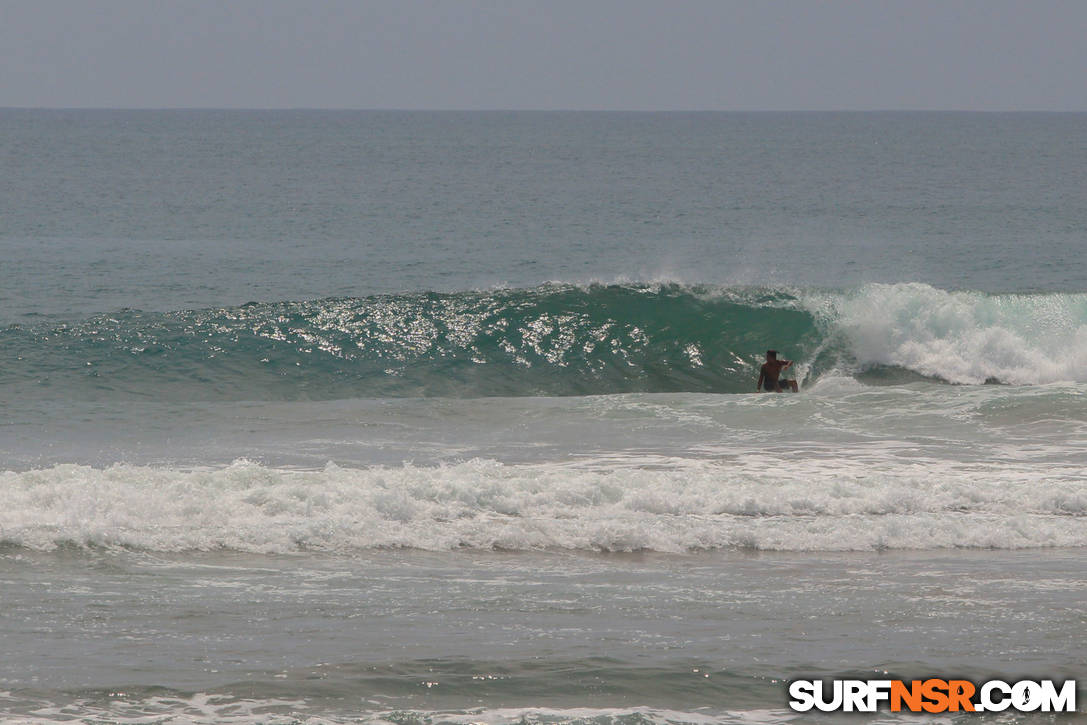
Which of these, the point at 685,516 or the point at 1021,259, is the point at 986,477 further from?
the point at 1021,259

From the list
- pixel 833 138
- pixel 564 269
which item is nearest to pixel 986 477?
pixel 564 269

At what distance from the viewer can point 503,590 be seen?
28.7 ft

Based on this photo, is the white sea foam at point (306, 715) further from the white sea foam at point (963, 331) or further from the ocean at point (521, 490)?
the white sea foam at point (963, 331)

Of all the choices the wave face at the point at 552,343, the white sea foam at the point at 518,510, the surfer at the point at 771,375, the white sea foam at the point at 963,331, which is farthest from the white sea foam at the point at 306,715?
the white sea foam at the point at 963,331

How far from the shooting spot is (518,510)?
11.0 metres

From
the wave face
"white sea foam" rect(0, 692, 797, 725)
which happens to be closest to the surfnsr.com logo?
"white sea foam" rect(0, 692, 797, 725)

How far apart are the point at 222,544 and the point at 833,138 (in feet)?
462

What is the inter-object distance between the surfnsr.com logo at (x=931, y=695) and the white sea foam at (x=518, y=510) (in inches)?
129

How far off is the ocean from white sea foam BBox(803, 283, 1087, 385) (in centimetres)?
7

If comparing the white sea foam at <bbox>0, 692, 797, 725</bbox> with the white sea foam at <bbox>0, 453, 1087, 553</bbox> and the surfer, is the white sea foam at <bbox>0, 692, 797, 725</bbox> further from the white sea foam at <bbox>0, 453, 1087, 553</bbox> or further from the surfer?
the surfer

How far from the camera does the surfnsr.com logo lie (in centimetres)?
670

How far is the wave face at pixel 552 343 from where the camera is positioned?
1938 cm

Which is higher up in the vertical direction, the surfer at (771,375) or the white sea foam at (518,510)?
the surfer at (771,375)

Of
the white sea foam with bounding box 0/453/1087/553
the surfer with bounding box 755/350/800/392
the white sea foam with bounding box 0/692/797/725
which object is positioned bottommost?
the white sea foam with bounding box 0/692/797/725
